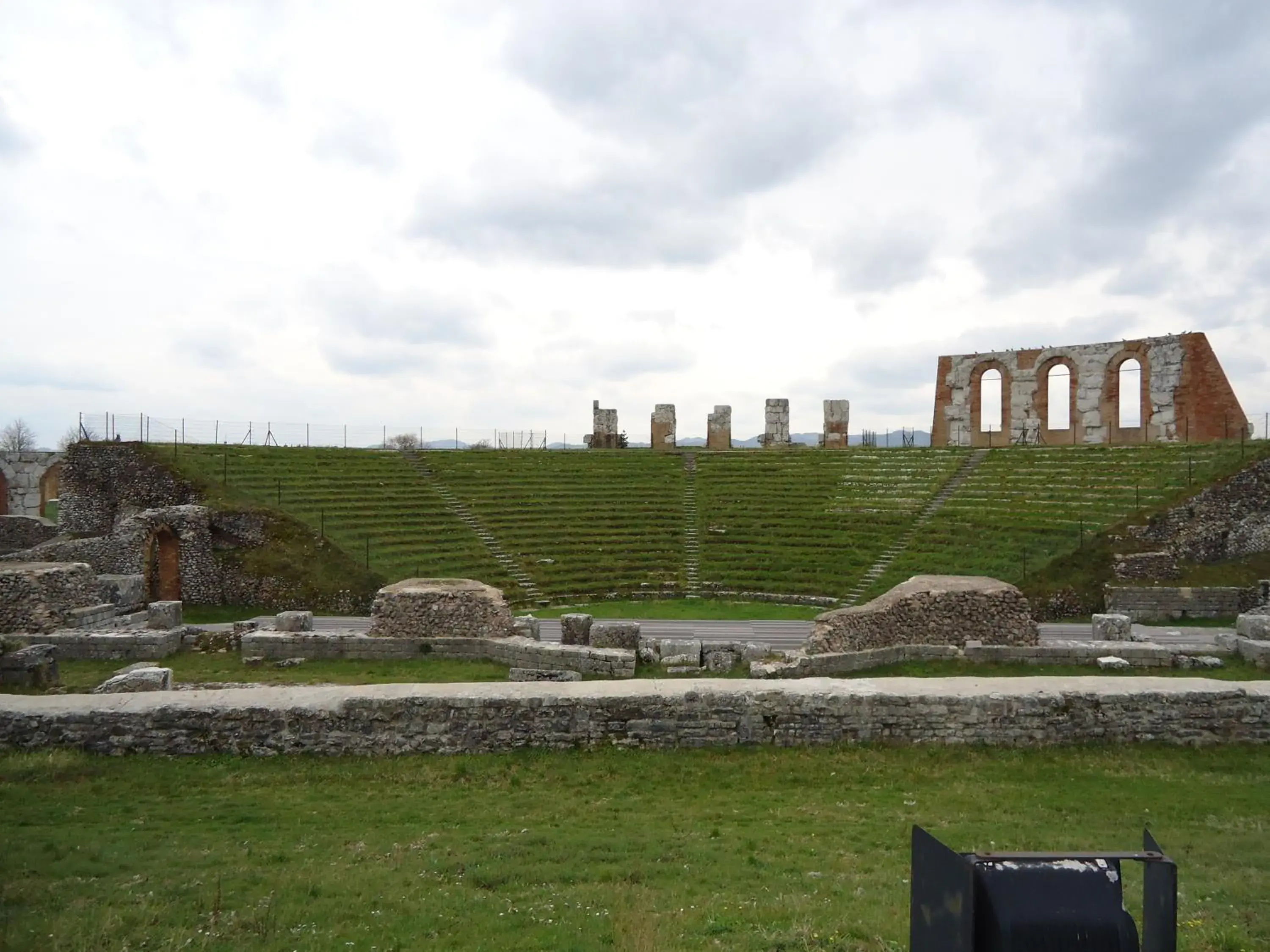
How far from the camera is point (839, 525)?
3112 cm

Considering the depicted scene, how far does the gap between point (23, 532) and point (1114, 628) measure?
44580mm

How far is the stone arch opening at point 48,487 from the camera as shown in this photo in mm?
50656

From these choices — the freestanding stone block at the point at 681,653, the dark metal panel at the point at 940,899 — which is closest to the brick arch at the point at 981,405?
the freestanding stone block at the point at 681,653

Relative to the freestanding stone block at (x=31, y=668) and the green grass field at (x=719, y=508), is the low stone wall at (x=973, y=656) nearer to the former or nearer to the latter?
the green grass field at (x=719, y=508)

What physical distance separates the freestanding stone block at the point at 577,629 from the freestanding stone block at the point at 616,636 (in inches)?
25.5

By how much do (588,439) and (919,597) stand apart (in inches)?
1285

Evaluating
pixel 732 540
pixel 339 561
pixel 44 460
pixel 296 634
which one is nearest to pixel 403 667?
pixel 296 634

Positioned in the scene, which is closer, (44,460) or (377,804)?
(377,804)

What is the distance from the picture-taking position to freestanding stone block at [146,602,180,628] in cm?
2047

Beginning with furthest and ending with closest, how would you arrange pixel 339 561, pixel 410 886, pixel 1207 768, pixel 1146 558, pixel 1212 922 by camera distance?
pixel 339 561
pixel 1146 558
pixel 1207 768
pixel 410 886
pixel 1212 922

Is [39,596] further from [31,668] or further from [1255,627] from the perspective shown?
[1255,627]

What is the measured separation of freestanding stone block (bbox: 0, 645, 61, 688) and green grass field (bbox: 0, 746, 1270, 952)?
6935 millimetres

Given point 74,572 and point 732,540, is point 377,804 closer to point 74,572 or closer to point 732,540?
point 74,572

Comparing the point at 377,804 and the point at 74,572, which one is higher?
the point at 74,572
